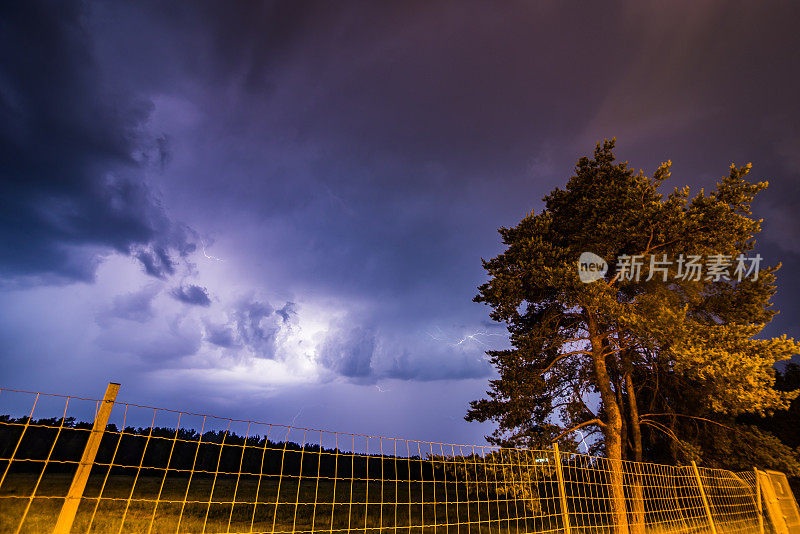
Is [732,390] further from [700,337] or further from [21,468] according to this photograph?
[21,468]

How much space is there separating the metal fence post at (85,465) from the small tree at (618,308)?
9924mm

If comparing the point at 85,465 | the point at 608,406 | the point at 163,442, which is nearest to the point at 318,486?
the point at 163,442

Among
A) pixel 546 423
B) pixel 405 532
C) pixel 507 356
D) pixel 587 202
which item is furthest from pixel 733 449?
pixel 405 532

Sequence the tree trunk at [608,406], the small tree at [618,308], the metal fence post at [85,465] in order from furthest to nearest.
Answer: the tree trunk at [608,406] < the small tree at [618,308] < the metal fence post at [85,465]

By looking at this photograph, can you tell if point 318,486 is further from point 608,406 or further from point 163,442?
point 608,406

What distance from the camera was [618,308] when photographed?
10.4m

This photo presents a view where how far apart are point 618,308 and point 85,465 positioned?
11003mm

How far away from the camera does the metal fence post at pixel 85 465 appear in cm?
309

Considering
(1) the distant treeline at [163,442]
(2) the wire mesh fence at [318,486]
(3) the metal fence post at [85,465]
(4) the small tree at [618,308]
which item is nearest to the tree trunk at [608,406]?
(4) the small tree at [618,308]

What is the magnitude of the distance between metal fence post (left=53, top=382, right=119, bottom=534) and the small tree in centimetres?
992

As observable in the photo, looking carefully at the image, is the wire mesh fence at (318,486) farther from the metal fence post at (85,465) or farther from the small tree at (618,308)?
the small tree at (618,308)

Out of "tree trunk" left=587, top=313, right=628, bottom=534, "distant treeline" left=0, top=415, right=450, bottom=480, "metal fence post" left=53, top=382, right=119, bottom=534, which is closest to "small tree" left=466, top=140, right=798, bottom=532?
"tree trunk" left=587, top=313, right=628, bottom=534

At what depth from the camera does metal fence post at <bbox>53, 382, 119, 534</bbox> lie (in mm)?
3088

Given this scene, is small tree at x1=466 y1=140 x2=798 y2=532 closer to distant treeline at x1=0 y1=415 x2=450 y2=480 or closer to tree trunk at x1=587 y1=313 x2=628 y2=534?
tree trunk at x1=587 y1=313 x2=628 y2=534
